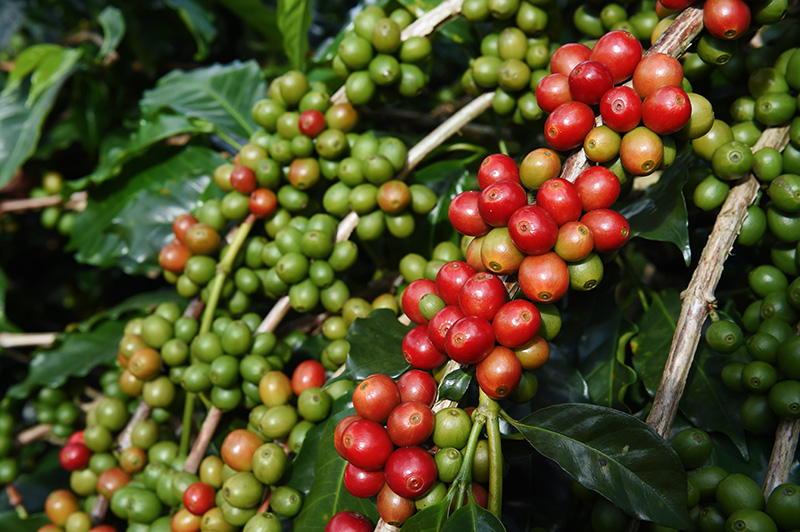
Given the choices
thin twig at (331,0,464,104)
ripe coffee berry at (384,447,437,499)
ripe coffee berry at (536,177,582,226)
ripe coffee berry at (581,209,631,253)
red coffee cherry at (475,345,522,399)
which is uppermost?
thin twig at (331,0,464,104)

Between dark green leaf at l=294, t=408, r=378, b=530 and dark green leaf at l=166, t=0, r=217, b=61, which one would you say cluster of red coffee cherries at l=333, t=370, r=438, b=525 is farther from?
dark green leaf at l=166, t=0, r=217, b=61

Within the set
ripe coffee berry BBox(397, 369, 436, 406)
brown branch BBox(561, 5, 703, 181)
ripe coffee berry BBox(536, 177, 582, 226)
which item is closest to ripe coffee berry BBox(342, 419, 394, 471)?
ripe coffee berry BBox(397, 369, 436, 406)

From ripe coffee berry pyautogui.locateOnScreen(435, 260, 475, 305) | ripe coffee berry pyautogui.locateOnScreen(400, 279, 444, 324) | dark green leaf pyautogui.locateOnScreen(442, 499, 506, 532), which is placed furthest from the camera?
ripe coffee berry pyautogui.locateOnScreen(400, 279, 444, 324)

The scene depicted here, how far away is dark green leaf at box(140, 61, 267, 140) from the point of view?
235 centimetres

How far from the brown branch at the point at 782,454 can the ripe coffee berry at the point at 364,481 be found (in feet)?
3.00

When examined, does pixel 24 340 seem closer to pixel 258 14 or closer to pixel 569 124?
pixel 258 14

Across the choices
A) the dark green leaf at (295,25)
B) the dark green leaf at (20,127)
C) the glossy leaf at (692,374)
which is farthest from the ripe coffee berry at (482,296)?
the dark green leaf at (20,127)

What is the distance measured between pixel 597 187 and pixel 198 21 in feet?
7.93

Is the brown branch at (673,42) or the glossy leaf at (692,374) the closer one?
the brown branch at (673,42)

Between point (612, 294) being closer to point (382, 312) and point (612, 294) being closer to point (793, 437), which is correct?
point (793, 437)

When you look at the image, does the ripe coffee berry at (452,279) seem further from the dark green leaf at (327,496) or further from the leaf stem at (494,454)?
the dark green leaf at (327,496)

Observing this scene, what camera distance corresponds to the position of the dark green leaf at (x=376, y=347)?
1356mm

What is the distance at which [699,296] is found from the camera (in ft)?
4.41

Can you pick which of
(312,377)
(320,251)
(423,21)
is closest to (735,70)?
(423,21)
